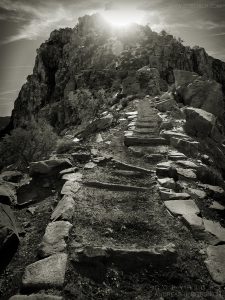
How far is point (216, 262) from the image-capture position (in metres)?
4.96

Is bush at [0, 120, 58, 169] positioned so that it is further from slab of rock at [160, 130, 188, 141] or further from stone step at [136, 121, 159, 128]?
slab of rock at [160, 130, 188, 141]

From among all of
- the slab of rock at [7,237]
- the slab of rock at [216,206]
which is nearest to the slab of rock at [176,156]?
the slab of rock at [216,206]

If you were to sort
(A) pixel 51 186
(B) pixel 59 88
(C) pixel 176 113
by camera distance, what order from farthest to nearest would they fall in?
(B) pixel 59 88
(C) pixel 176 113
(A) pixel 51 186

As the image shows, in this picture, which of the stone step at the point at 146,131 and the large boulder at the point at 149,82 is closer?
the stone step at the point at 146,131

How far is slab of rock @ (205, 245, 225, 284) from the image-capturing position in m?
4.67

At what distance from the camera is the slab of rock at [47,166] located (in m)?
9.21

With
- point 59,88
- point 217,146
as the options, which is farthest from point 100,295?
point 59,88

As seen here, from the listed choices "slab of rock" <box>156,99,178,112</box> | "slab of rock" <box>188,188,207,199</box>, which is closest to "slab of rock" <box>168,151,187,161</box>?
"slab of rock" <box>188,188,207,199</box>

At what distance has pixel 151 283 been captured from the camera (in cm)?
459

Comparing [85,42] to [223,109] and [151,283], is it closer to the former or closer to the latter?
[223,109]

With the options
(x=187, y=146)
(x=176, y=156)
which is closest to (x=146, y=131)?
(x=187, y=146)

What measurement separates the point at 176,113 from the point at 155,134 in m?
2.98

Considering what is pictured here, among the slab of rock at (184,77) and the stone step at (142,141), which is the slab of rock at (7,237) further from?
the slab of rock at (184,77)

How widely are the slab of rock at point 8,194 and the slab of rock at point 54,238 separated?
226 centimetres
